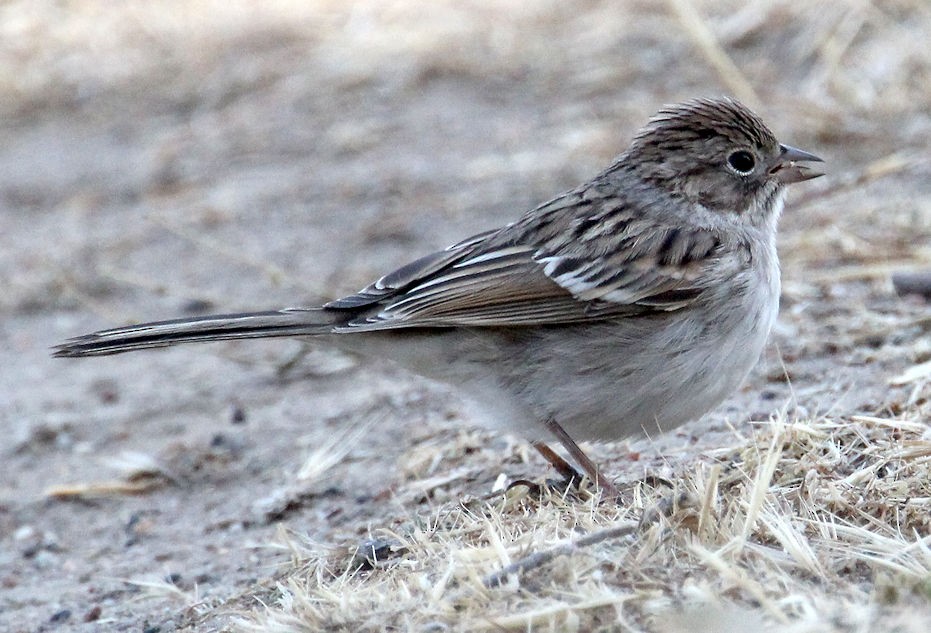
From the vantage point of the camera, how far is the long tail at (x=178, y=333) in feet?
15.5

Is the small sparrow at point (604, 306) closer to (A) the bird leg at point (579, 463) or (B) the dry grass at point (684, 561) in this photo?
(A) the bird leg at point (579, 463)

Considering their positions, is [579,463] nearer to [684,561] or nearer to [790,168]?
[684,561]

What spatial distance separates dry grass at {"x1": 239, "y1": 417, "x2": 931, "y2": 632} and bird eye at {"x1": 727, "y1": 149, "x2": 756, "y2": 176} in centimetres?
114

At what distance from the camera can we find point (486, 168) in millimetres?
8992

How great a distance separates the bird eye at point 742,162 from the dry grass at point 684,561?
3.74ft

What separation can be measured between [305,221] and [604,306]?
4.57 metres

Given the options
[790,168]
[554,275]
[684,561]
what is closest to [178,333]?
[554,275]

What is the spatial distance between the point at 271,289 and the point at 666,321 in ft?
12.8

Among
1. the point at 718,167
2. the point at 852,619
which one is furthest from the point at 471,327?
the point at 852,619

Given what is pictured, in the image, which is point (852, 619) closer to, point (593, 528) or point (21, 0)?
point (593, 528)

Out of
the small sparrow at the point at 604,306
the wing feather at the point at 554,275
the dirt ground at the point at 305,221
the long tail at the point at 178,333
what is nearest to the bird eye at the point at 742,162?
the small sparrow at the point at 604,306

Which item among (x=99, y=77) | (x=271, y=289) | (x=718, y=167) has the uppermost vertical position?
(x=99, y=77)

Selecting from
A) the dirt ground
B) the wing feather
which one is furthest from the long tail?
the dirt ground

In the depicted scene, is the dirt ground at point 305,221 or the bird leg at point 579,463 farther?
the dirt ground at point 305,221
